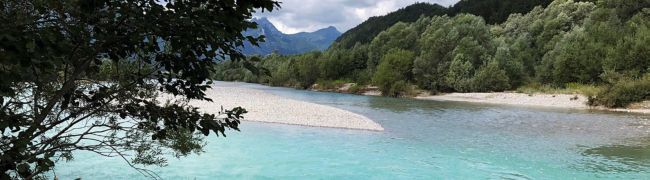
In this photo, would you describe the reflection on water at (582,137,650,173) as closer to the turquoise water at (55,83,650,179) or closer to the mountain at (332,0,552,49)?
the turquoise water at (55,83,650,179)

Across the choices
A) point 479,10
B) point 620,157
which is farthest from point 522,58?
point 479,10

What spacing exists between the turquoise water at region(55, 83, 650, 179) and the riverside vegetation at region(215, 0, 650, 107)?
31453mm

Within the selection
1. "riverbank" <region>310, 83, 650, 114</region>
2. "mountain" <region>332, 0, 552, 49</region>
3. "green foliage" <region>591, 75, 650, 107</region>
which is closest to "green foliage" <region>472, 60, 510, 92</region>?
"riverbank" <region>310, 83, 650, 114</region>

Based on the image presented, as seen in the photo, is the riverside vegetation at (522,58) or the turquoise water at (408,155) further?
the riverside vegetation at (522,58)

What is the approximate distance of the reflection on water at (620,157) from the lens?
18.5m

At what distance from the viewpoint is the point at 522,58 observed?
83.6m

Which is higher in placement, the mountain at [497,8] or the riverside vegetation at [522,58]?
the mountain at [497,8]

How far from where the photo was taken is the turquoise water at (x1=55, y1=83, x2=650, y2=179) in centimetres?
1697

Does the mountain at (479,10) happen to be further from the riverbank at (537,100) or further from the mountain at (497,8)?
the riverbank at (537,100)

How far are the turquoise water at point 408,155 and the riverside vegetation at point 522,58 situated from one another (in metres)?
31.5

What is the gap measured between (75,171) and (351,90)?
79574mm

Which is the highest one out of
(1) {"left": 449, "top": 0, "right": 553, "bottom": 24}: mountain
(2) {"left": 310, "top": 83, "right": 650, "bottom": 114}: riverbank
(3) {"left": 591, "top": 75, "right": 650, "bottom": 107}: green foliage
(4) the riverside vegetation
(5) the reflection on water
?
(1) {"left": 449, "top": 0, "right": 553, "bottom": 24}: mountain

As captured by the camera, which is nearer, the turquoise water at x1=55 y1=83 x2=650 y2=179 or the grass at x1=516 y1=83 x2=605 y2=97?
the turquoise water at x1=55 y1=83 x2=650 y2=179

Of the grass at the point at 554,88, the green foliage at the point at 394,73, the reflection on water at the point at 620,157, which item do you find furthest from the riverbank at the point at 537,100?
the reflection on water at the point at 620,157
